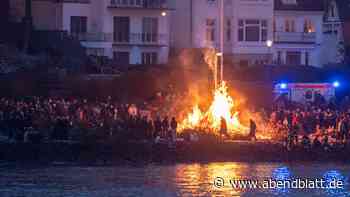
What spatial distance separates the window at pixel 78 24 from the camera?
251 feet

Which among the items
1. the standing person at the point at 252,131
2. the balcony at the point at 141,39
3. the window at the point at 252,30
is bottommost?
the standing person at the point at 252,131

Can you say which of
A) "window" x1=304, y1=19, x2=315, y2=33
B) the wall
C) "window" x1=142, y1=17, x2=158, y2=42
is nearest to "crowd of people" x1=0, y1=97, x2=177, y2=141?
the wall

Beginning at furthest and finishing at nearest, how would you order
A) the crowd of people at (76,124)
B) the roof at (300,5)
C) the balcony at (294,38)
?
the roof at (300,5), the balcony at (294,38), the crowd of people at (76,124)

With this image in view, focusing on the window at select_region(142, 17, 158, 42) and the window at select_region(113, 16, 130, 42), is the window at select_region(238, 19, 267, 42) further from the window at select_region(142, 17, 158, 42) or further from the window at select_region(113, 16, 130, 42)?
the window at select_region(113, 16, 130, 42)

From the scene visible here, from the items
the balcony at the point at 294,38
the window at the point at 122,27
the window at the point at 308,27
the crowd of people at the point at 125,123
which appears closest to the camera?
the crowd of people at the point at 125,123

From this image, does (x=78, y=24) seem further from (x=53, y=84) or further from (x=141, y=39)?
(x=53, y=84)

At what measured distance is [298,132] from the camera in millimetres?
52375

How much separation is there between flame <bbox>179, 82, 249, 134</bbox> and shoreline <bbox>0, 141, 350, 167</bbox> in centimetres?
209

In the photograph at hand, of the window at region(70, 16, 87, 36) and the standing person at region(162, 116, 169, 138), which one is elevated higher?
the window at region(70, 16, 87, 36)

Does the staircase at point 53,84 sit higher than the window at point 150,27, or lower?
lower

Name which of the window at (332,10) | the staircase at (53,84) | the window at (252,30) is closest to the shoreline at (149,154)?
the staircase at (53,84)

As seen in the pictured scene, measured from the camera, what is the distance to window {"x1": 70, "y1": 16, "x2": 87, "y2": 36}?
76.6 metres

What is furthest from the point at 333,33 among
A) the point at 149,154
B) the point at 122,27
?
the point at 149,154

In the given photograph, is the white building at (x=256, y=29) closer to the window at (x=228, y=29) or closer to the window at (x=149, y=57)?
the window at (x=228, y=29)
